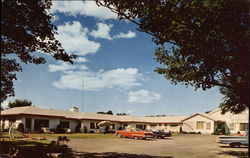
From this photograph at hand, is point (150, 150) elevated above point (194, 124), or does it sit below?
above

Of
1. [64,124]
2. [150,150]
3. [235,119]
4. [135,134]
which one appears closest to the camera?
[150,150]

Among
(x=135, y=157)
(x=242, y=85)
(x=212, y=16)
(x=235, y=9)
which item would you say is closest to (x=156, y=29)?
(x=212, y=16)

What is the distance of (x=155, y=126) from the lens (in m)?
66.8

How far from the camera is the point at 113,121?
5606 centimetres

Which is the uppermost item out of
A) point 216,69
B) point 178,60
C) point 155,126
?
point 178,60

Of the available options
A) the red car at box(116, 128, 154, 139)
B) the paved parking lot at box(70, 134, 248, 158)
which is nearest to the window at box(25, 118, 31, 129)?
the red car at box(116, 128, 154, 139)

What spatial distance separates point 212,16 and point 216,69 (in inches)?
133

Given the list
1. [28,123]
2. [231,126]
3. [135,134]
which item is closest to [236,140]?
[135,134]

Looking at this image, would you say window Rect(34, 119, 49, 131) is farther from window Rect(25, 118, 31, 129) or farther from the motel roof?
the motel roof

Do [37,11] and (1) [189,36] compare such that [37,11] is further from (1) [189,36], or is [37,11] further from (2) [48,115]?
(2) [48,115]

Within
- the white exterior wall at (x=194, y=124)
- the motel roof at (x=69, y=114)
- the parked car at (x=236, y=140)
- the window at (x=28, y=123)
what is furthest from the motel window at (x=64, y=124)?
the parked car at (x=236, y=140)

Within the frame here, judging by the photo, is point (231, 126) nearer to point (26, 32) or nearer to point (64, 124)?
point (64, 124)

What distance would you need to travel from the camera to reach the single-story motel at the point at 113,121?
42125 millimetres

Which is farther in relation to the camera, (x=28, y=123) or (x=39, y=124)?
(x=39, y=124)
